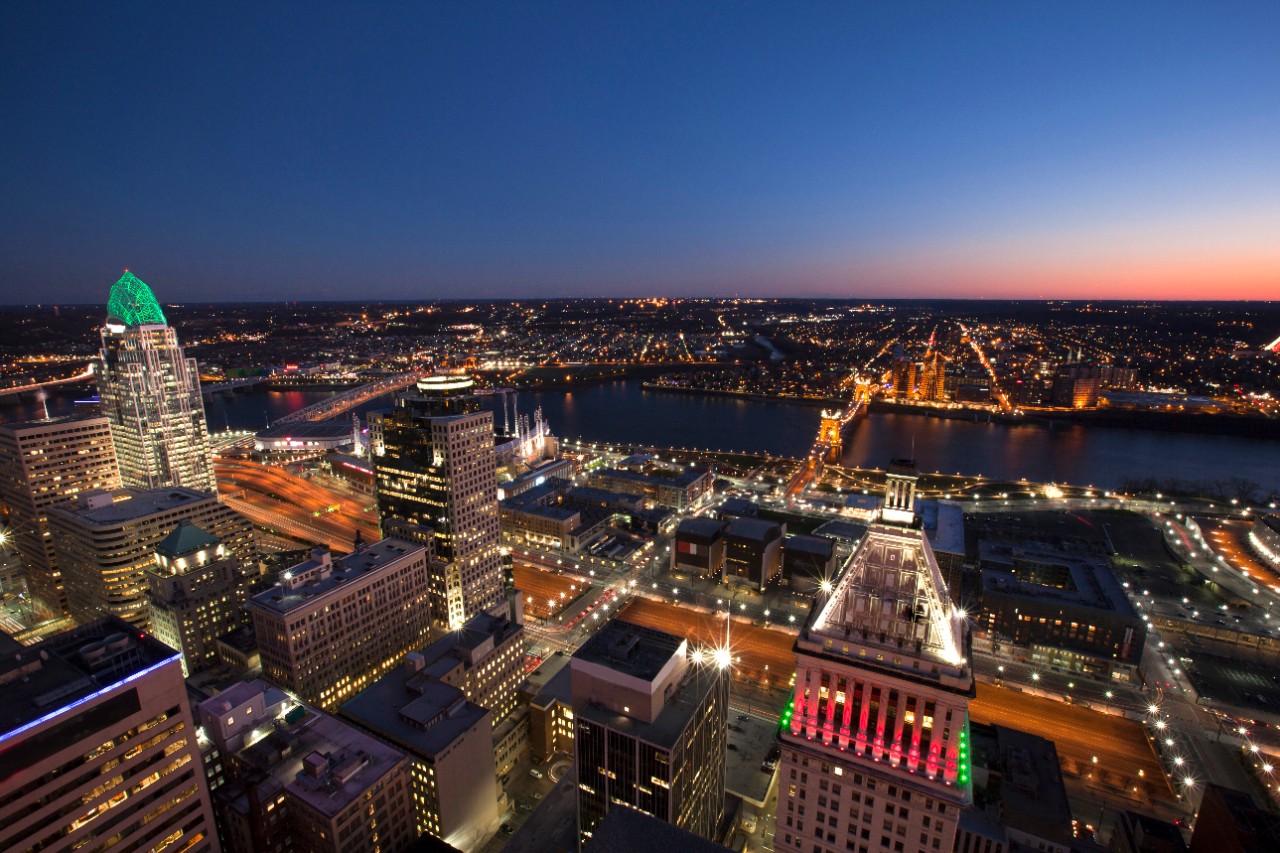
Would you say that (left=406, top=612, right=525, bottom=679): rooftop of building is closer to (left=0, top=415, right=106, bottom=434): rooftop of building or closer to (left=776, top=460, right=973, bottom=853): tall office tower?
(left=776, top=460, right=973, bottom=853): tall office tower

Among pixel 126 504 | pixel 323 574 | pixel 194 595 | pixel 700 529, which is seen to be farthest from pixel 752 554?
pixel 126 504

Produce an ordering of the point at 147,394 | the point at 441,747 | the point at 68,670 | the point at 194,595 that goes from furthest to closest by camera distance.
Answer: the point at 147,394 < the point at 194,595 < the point at 441,747 < the point at 68,670

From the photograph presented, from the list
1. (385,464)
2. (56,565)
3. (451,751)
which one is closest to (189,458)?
(56,565)

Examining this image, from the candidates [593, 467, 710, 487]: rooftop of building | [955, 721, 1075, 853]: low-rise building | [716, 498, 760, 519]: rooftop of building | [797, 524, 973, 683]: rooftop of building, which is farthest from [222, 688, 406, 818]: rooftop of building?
[593, 467, 710, 487]: rooftop of building

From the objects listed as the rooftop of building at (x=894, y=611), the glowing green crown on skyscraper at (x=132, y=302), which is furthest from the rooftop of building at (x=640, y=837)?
the glowing green crown on skyscraper at (x=132, y=302)

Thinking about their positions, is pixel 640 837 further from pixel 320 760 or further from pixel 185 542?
pixel 185 542

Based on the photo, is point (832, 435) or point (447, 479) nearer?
point (447, 479)

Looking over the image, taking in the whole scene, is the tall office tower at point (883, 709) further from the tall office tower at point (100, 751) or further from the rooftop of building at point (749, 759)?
the tall office tower at point (100, 751)
